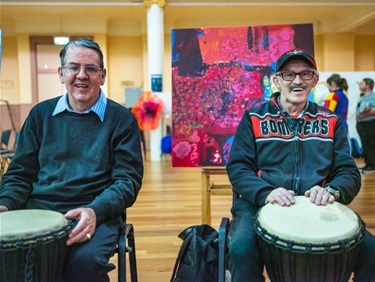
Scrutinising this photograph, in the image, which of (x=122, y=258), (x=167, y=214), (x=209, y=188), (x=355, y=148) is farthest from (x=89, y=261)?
(x=355, y=148)

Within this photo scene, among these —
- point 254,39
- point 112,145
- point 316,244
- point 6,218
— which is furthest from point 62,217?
point 254,39

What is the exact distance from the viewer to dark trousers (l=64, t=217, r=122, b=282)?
146 cm

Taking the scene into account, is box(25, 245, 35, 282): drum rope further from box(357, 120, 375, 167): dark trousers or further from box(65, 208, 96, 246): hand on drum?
box(357, 120, 375, 167): dark trousers

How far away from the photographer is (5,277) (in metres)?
1.31

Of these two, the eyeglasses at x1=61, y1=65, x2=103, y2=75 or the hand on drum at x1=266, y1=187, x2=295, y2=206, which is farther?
the eyeglasses at x1=61, y1=65, x2=103, y2=75

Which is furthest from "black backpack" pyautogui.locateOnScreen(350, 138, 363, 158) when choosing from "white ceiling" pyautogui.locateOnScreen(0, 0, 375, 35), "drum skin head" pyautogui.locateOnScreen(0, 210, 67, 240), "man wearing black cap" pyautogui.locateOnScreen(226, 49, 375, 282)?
"drum skin head" pyautogui.locateOnScreen(0, 210, 67, 240)

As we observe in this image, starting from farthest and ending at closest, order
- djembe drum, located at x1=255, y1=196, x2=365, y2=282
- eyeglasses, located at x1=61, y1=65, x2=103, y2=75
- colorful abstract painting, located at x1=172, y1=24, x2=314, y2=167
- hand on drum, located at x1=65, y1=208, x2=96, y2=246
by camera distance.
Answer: colorful abstract painting, located at x1=172, y1=24, x2=314, y2=167
eyeglasses, located at x1=61, y1=65, x2=103, y2=75
hand on drum, located at x1=65, y1=208, x2=96, y2=246
djembe drum, located at x1=255, y1=196, x2=365, y2=282

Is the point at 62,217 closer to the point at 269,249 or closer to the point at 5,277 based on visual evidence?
the point at 5,277

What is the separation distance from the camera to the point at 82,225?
148 cm

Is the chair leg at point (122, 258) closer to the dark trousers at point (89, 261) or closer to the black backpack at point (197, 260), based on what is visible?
the dark trousers at point (89, 261)

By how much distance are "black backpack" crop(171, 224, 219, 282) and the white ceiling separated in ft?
23.9

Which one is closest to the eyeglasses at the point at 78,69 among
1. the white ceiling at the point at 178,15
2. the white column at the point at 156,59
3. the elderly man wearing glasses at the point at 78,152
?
the elderly man wearing glasses at the point at 78,152

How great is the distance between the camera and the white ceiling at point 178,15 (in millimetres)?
8656

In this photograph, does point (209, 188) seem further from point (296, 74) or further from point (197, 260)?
point (296, 74)
